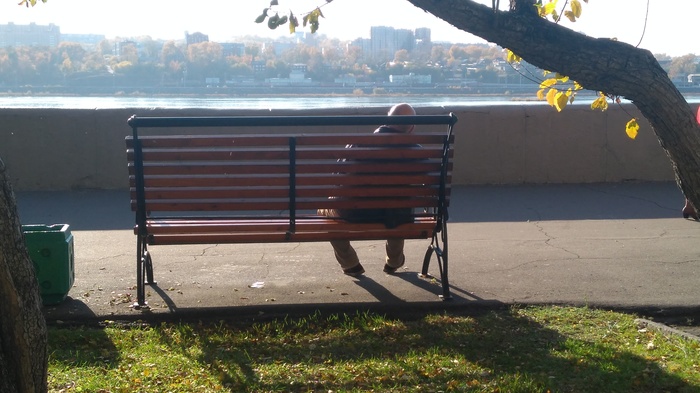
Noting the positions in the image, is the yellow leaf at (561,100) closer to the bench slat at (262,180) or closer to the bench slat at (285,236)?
the bench slat at (262,180)

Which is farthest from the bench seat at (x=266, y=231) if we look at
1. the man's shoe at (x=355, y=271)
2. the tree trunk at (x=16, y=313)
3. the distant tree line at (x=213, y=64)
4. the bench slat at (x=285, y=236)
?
the distant tree line at (x=213, y=64)

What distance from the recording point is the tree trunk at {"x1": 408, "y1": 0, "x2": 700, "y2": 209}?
4367 millimetres

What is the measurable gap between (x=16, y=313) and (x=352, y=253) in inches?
143

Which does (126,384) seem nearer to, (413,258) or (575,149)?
(413,258)

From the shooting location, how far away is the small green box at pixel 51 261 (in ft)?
18.7

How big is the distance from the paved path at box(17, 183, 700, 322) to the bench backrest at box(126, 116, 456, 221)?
0.68m

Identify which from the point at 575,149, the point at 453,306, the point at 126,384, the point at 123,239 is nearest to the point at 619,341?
the point at 453,306

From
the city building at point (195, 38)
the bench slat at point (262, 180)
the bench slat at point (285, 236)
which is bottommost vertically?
the bench slat at point (285, 236)

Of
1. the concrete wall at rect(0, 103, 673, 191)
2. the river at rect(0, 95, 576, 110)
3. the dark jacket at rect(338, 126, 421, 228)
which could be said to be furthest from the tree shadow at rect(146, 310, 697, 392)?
the concrete wall at rect(0, 103, 673, 191)

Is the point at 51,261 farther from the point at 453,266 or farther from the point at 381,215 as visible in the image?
the point at 453,266

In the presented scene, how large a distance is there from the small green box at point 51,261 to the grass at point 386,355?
17.2 inches

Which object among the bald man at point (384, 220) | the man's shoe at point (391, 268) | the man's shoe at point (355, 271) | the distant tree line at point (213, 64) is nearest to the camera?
the bald man at point (384, 220)

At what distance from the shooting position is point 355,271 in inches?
260

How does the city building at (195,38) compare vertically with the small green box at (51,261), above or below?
above
